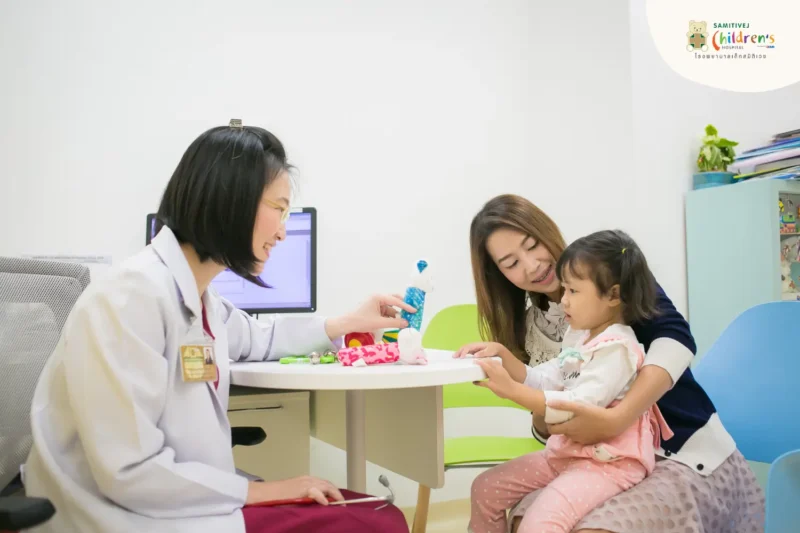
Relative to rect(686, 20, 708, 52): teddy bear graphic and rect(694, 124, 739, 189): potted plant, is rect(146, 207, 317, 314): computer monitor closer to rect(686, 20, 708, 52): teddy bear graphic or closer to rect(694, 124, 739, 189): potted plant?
rect(694, 124, 739, 189): potted plant

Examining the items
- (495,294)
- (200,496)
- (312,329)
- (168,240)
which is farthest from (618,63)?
(200,496)

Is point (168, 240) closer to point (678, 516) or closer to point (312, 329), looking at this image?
point (312, 329)

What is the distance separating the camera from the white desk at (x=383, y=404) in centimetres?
117

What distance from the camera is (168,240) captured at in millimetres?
1120

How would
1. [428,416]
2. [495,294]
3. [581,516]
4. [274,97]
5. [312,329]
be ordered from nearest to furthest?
1. [581,516]
2. [428,416]
3. [312,329]
4. [495,294]
5. [274,97]

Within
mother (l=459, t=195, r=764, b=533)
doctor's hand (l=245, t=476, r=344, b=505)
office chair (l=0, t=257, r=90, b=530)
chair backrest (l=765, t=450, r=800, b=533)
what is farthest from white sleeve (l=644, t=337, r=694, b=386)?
office chair (l=0, t=257, r=90, b=530)

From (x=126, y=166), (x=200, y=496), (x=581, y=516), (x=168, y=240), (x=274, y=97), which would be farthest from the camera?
(x=274, y=97)

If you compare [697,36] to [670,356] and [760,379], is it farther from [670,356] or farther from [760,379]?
[670,356]

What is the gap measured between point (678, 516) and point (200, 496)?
2.96 feet

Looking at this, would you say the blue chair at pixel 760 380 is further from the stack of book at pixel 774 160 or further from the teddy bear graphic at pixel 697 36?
the teddy bear graphic at pixel 697 36

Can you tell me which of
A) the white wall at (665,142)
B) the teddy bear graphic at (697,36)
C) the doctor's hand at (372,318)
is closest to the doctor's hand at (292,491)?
the doctor's hand at (372,318)

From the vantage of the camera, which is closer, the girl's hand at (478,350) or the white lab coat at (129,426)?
the white lab coat at (129,426)

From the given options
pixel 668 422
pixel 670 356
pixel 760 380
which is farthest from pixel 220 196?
pixel 760 380

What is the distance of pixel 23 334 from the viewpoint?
117cm
